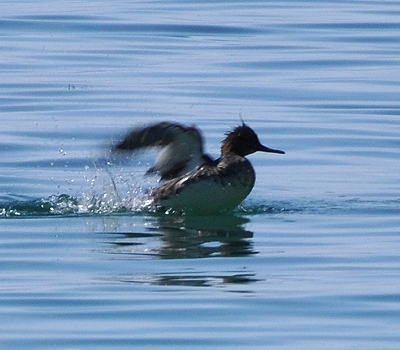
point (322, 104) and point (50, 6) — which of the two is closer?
Answer: point (322, 104)

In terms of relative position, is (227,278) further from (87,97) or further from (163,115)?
(87,97)

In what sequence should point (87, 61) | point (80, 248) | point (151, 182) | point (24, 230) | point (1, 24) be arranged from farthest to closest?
1. point (1, 24)
2. point (87, 61)
3. point (151, 182)
4. point (24, 230)
5. point (80, 248)

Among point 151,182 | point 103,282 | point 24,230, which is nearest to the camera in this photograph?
point 103,282

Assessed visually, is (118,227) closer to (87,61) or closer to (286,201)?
(286,201)

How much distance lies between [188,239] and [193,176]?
1.53m

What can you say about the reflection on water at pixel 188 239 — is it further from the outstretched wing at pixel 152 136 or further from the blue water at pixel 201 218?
the outstretched wing at pixel 152 136

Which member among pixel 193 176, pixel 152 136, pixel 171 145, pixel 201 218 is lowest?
pixel 201 218

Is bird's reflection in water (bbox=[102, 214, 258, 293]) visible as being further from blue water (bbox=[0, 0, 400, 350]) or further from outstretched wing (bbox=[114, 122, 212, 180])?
outstretched wing (bbox=[114, 122, 212, 180])

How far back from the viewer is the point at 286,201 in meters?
12.2

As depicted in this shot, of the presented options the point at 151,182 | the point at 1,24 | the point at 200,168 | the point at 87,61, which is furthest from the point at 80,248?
the point at 1,24

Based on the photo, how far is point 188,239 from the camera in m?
10.8

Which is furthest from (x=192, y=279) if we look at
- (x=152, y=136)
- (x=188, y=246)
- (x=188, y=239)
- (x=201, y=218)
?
(x=152, y=136)

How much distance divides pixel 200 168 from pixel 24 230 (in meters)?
1.94

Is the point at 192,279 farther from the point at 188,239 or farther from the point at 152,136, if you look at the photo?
the point at 152,136
